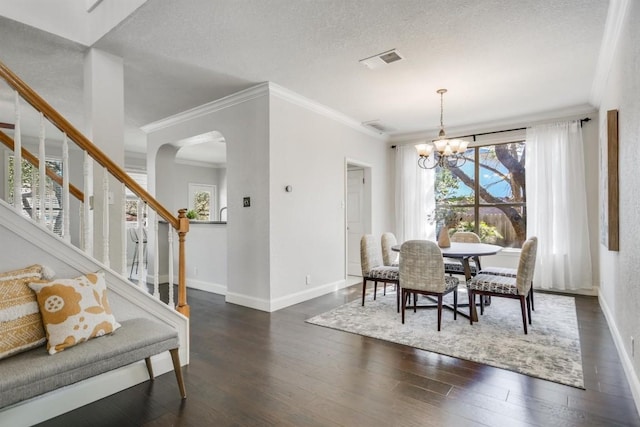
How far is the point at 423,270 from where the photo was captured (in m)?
3.43

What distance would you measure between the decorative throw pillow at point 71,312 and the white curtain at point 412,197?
16.6 ft

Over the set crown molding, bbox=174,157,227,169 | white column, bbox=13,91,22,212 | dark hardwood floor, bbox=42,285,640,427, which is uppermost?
crown molding, bbox=174,157,227,169

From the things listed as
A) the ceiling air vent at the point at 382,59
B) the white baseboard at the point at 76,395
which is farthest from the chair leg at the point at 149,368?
the ceiling air vent at the point at 382,59

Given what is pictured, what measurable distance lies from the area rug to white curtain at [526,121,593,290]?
0.59 metres

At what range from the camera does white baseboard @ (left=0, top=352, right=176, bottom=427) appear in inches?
73.3

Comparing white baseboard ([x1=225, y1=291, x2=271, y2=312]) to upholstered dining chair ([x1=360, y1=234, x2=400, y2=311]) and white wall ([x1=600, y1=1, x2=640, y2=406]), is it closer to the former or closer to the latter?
upholstered dining chair ([x1=360, y1=234, x2=400, y2=311])

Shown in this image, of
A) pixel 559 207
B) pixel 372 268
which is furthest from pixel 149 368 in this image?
pixel 559 207

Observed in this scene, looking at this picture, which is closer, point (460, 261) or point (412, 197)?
point (460, 261)

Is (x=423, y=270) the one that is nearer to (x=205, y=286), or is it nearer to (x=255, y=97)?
(x=255, y=97)

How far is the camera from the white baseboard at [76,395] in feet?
6.11

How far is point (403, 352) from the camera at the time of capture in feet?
9.35

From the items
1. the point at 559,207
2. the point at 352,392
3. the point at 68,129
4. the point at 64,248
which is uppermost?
the point at 68,129

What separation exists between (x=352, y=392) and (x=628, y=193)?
7.65ft

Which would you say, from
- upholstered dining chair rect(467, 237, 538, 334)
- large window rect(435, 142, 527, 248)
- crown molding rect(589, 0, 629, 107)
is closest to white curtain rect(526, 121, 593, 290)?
large window rect(435, 142, 527, 248)
